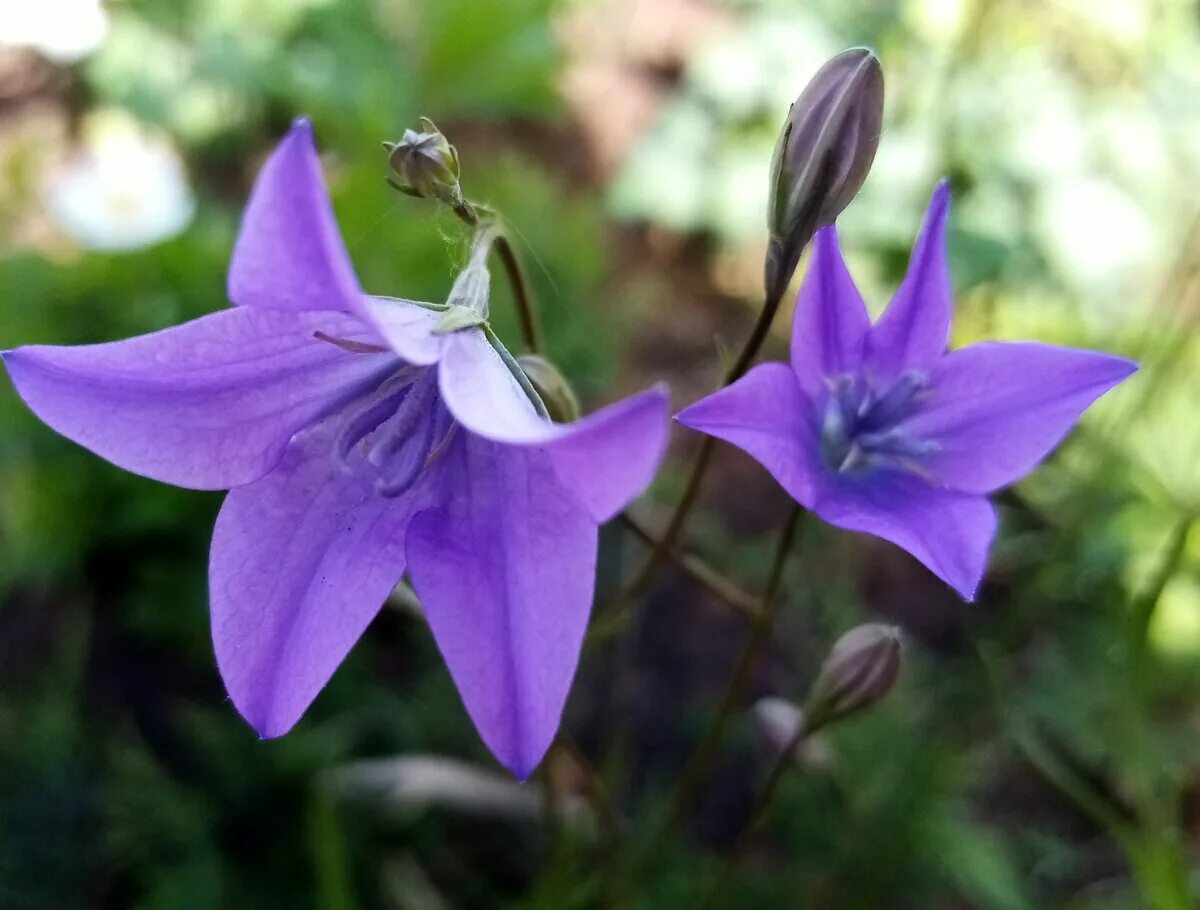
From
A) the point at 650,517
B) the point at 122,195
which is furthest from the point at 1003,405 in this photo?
the point at 122,195

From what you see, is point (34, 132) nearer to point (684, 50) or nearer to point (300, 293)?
point (684, 50)

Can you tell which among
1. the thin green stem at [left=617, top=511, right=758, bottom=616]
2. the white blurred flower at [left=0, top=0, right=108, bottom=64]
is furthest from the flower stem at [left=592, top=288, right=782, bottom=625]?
the white blurred flower at [left=0, top=0, right=108, bottom=64]

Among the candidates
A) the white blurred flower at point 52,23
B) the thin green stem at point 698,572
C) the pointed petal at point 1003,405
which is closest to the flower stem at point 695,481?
the thin green stem at point 698,572

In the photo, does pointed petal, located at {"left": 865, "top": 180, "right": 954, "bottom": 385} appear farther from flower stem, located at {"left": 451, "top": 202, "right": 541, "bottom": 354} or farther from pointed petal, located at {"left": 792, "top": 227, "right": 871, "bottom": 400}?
flower stem, located at {"left": 451, "top": 202, "right": 541, "bottom": 354}

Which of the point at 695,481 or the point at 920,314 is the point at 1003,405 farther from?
the point at 695,481

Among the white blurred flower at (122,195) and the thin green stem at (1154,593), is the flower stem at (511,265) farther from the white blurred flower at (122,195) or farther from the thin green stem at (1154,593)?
the white blurred flower at (122,195)

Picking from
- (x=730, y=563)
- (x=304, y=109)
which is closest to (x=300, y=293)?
(x=730, y=563)
